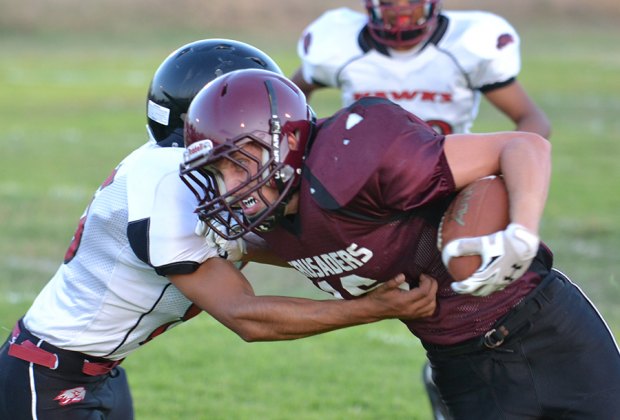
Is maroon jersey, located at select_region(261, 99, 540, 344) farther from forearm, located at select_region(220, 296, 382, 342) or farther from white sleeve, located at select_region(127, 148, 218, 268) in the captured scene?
white sleeve, located at select_region(127, 148, 218, 268)

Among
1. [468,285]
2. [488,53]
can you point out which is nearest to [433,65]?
[488,53]

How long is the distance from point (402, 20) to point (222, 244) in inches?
96.1

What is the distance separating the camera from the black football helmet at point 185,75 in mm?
3666

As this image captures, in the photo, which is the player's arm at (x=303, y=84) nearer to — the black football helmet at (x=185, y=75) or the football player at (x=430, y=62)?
the football player at (x=430, y=62)

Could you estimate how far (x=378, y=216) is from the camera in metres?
3.08

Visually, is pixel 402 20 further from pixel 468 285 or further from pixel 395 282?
pixel 468 285

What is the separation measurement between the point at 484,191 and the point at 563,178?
905 cm

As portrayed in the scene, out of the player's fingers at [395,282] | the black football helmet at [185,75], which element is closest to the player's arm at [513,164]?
the player's fingers at [395,282]

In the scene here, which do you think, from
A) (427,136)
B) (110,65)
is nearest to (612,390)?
Answer: (427,136)

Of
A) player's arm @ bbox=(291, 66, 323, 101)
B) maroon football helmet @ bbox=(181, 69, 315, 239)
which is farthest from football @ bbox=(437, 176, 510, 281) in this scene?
player's arm @ bbox=(291, 66, 323, 101)

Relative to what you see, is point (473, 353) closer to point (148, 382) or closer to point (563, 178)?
point (148, 382)

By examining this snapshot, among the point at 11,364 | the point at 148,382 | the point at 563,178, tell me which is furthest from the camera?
the point at 563,178

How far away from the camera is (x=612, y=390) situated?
10.5 feet

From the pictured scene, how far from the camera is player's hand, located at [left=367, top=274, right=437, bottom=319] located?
3.10 m
